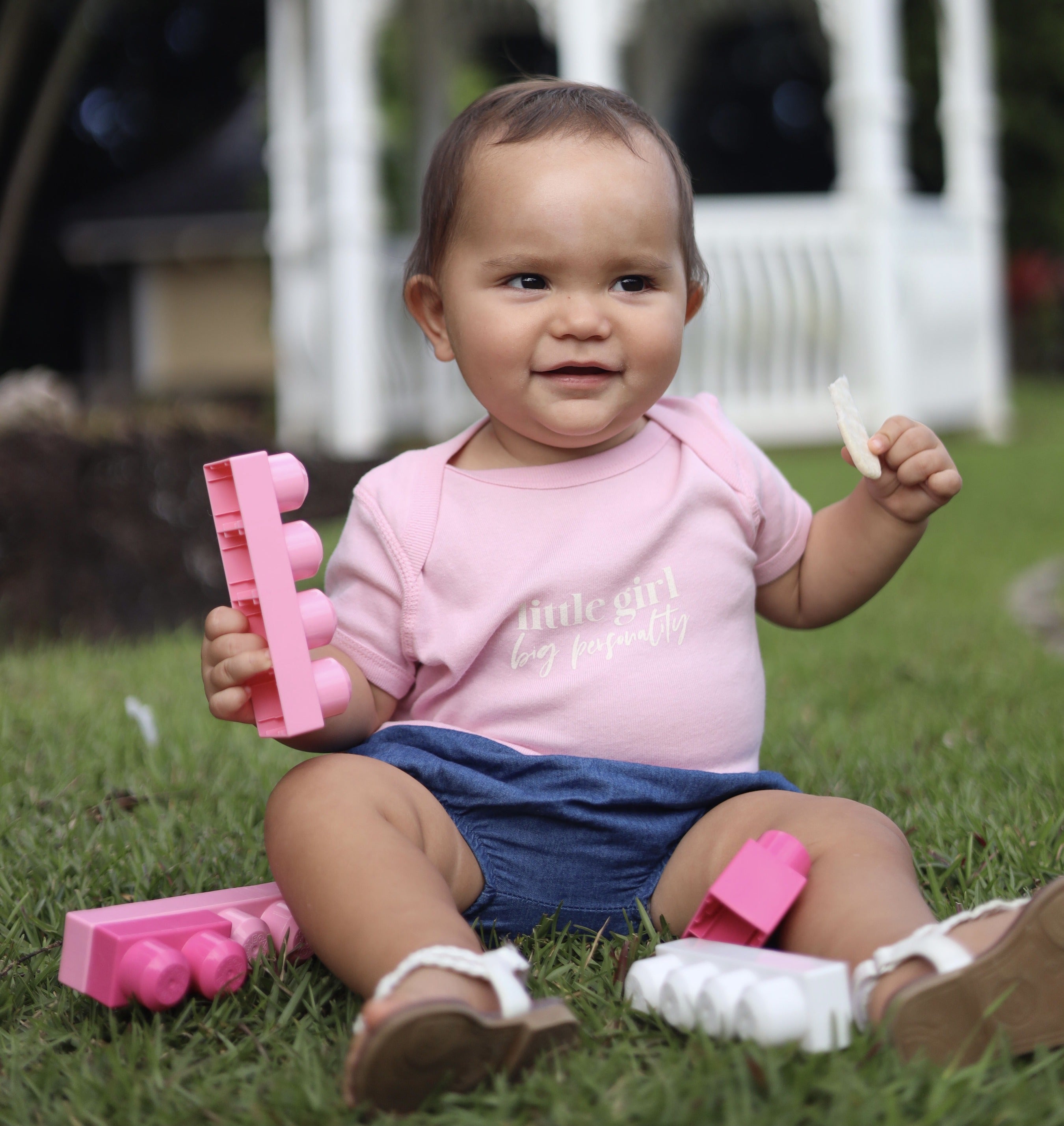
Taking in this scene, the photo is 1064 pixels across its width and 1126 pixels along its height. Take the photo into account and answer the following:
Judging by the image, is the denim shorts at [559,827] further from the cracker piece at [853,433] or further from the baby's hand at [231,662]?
the cracker piece at [853,433]

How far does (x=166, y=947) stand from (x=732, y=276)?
6.38m

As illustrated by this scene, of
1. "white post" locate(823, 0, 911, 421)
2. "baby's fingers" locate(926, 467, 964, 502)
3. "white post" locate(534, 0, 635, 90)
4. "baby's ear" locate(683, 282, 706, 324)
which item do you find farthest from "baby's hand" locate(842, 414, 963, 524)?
"white post" locate(823, 0, 911, 421)

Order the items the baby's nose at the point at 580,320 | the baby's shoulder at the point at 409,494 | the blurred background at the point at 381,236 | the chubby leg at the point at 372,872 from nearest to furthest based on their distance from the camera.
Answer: the chubby leg at the point at 372,872
the baby's nose at the point at 580,320
the baby's shoulder at the point at 409,494
the blurred background at the point at 381,236

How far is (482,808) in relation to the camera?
157 centimetres

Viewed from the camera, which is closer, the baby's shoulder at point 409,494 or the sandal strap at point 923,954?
the sandal strap at point 923,954

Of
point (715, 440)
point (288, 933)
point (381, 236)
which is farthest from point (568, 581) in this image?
point (381, 236)

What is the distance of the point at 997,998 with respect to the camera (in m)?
1.18

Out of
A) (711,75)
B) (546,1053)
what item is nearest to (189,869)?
(546,1053)

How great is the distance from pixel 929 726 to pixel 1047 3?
1634 cm

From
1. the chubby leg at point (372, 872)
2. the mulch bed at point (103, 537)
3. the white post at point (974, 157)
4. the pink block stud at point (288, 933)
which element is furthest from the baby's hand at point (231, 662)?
the white post at point (974, 157)

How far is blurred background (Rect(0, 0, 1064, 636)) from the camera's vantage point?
391cm

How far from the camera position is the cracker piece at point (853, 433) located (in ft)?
5.31

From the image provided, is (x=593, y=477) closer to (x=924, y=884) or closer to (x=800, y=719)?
(x=924, y=884)

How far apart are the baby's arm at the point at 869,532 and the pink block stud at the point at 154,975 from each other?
2.96 ft
